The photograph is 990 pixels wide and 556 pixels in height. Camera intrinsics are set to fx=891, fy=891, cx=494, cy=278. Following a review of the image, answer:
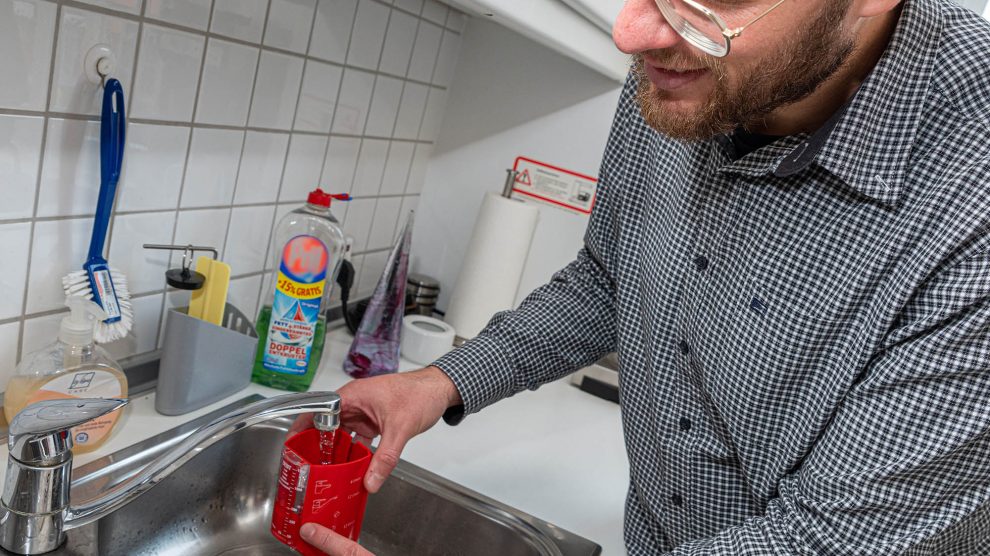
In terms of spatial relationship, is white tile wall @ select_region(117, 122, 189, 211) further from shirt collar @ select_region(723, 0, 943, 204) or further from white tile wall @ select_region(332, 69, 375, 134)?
shirt collar @ select_region(723, 0, 943, 204)

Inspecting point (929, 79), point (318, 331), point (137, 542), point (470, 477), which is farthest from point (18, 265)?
point (929, 79)

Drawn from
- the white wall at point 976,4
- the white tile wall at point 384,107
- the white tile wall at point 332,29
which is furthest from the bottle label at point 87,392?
the white wall at point 976,4

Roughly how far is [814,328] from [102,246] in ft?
2.57

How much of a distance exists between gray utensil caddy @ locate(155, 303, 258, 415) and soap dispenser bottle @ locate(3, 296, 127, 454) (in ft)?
0.34

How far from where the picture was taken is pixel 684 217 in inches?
41.2

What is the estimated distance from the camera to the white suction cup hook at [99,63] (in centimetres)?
95

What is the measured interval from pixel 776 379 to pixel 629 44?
0.37m

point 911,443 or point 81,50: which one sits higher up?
point 81,50

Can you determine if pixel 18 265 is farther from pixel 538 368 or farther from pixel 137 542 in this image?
pixel 538 368

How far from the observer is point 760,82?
33.0 inches

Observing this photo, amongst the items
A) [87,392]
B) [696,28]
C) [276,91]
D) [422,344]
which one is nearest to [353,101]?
[276,91]

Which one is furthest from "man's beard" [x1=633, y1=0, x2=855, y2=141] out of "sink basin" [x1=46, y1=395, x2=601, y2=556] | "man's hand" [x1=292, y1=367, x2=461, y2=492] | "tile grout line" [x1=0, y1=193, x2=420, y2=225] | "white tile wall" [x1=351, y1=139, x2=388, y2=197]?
"white tile wall" [x1=351, y1=139, x2=388, y2=197]

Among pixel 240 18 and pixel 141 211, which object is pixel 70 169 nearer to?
pixel 141 211

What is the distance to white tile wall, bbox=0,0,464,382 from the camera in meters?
0.93
